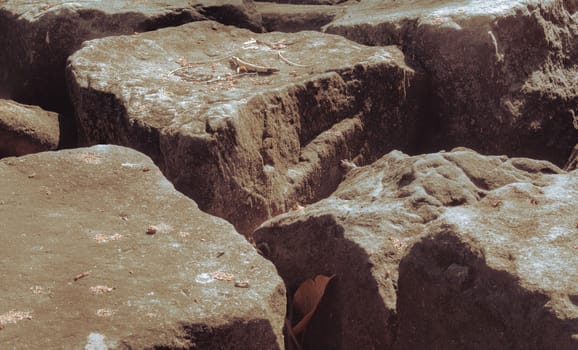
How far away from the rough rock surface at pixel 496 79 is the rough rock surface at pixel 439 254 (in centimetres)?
100

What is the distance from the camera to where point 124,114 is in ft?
13.4

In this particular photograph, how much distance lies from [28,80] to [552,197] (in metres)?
3.21

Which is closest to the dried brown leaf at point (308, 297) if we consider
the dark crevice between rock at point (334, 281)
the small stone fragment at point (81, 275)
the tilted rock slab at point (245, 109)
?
the dark crevice between rock at point (334, 281)

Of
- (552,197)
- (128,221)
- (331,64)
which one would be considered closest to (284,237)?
(128,221)

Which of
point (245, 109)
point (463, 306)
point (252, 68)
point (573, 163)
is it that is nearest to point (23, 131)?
point (252, 68)

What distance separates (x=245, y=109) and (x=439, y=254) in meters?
1.47

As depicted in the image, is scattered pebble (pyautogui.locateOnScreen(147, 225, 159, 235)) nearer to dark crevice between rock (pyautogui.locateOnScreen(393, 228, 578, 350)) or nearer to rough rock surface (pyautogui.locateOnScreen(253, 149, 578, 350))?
rough rock surface (pyautogui.locateOnScreen(253, 149, 578, 350))

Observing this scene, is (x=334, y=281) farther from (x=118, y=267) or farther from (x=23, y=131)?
(x=23, y=131)

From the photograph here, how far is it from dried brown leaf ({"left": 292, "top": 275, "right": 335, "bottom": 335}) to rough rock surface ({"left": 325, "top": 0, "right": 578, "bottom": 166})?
1.65 metres

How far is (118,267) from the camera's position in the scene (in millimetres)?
2697

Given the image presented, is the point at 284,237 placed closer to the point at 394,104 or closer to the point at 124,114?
the point at 124,114

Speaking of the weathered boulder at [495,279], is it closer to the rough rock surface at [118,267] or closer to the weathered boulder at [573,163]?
the rough rock surface at [118,267]

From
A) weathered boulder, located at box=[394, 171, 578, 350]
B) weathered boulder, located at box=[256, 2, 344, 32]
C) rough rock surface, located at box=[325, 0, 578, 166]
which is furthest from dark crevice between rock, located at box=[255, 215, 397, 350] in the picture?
weathered boulder, located at box=[256, 2, 344, 32]

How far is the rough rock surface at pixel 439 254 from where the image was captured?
8.16 ft
